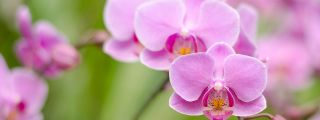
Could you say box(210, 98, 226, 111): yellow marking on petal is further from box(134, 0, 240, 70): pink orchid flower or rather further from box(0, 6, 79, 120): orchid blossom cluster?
box(0, 6, 79, 120): orchid blossom cluster

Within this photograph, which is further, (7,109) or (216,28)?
(7,109)

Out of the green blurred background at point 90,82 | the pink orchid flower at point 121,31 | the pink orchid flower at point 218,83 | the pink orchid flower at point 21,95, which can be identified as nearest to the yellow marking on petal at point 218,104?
the pink orchid flower at point 218,83

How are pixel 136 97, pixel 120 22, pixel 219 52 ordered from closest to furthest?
pixel 219 52 < pixel 120 22 < pixel 136 97

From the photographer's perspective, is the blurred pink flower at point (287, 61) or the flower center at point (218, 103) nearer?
the flower center at point (218, 103)

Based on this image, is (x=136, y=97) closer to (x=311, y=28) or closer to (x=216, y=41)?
(x=311, y=28)

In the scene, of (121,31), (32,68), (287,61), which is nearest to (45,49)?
(32,68)

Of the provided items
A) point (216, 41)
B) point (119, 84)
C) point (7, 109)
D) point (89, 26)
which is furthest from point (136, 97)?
point (216, 41)

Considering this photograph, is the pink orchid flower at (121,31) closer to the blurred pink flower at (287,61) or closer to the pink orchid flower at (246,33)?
the pink orchid flower at (246,33)

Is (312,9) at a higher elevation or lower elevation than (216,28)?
lower
